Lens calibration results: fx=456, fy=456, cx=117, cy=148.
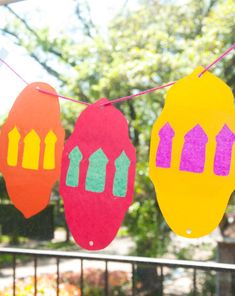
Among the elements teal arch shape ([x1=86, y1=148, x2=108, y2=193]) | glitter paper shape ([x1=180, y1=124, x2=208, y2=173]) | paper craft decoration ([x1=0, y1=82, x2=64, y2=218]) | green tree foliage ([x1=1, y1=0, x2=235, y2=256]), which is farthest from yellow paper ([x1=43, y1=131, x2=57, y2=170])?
green tree foliage ([x1=1, y1=0, x2=235, y2=256])

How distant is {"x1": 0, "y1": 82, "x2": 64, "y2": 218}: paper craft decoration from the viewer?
4.03ft

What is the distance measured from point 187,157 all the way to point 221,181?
87 millimetres

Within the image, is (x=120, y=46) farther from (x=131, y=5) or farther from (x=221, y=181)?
(x=221, y=181)

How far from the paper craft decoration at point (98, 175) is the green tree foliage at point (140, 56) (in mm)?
2182

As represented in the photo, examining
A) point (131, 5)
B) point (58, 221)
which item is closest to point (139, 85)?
point (131, 5)

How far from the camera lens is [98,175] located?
1.11m

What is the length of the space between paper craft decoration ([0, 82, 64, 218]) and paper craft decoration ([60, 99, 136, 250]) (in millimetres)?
77

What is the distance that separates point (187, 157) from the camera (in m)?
→ 0.97

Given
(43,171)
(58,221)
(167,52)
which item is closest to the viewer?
(43,171)

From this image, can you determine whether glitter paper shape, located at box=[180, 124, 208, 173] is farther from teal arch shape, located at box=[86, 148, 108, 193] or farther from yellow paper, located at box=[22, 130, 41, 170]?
yellow paper, located at box=[22, 130, 41, 170]

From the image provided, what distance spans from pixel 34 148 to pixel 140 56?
2.61m

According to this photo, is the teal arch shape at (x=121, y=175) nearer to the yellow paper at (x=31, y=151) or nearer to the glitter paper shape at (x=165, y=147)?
the glitter paper shape at (x=165, y=147)

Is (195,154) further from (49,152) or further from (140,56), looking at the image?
(140,56)

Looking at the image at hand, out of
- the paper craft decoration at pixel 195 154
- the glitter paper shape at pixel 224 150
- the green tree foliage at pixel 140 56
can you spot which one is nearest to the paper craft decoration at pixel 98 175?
the paper craft decoration at pixel 195 154
